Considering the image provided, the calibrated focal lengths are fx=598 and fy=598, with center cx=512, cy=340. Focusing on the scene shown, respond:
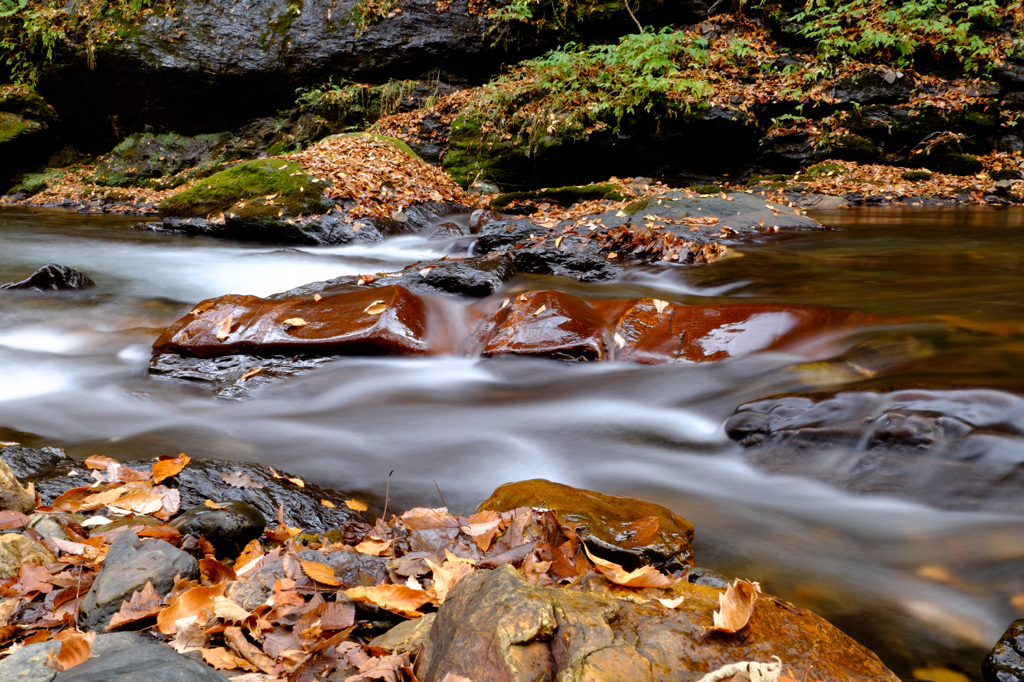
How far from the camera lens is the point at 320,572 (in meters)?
2.06

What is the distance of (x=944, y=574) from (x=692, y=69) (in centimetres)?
1370

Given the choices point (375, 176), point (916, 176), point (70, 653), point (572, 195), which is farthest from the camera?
point (916, 176)

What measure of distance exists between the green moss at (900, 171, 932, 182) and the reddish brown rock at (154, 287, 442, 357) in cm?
1205

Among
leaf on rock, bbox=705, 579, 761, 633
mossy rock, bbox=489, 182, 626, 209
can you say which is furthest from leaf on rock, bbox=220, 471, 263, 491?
mossy rock, bbox=489, 182, 626, 209

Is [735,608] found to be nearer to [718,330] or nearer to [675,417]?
[675,417]

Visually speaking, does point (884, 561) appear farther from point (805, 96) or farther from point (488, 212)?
point (805, 96)

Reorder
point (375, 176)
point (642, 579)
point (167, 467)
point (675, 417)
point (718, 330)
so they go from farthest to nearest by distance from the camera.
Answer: point (375, 176)
point (718, 330)
point (675, 417)
point (167, 467)
point (642, 579)

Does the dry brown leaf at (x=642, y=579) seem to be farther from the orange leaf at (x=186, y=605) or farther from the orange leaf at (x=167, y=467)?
the orange leaf at (x=167, y=467)

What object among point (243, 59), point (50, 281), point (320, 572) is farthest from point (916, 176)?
point (243, 59)

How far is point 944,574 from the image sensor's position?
2486 millimetres

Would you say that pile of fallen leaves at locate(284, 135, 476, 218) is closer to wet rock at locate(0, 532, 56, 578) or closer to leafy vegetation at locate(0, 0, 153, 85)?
wet rock at locate(0, 532, 56, 578)

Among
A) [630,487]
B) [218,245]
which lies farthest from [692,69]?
[630,487]

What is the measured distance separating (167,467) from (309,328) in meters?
2.22

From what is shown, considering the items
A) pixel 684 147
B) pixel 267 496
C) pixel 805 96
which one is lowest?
pixel 267 496
